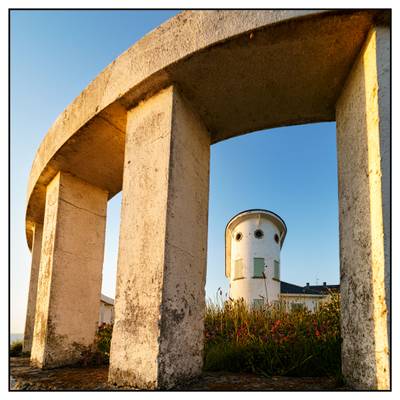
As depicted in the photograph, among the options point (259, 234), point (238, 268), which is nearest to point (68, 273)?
point (238, 268)

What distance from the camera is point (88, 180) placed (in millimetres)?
5551

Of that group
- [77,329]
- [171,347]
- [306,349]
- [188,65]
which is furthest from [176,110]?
[77,329]

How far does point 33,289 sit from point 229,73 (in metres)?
6.25

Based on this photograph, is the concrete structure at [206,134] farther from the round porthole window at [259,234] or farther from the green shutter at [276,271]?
the green shutter at [276,271]

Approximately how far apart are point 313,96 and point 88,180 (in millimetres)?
3231

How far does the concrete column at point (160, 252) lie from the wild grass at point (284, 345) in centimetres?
90

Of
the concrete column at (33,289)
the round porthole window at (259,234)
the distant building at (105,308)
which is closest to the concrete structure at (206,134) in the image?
the concrete column at (33,289)

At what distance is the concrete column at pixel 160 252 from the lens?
313cm

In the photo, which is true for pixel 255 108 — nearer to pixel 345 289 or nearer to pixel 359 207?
pixel 359 207

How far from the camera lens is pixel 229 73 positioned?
3.44 m

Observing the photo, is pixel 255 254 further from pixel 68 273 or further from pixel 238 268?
pixel 68 273

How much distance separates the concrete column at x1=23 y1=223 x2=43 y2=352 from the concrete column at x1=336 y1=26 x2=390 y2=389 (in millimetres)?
6222

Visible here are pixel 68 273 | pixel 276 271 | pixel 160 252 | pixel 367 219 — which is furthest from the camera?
pixel 276 271

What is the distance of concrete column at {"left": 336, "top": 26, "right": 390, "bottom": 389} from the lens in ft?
8.40
